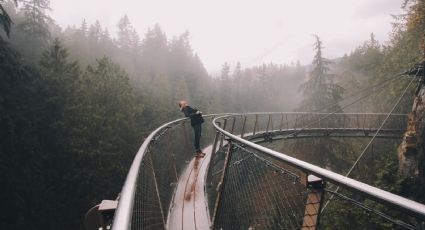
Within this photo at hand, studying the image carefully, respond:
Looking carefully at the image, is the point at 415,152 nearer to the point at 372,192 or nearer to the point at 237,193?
the point at 237,193

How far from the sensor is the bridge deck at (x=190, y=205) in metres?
4.47

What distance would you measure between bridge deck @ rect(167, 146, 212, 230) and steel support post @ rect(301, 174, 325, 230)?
264cm

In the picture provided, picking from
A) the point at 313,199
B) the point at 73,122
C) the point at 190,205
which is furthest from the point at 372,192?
the point at 73,122

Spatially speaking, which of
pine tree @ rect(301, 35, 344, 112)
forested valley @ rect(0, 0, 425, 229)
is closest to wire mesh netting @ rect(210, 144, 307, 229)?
forested valley @ rect(0, 0, 425, 229)

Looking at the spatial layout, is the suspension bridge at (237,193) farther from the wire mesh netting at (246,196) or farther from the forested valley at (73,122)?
the forested valley at (73,122)

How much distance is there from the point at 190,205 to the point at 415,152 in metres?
14.5

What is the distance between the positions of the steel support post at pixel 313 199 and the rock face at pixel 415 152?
15.5m

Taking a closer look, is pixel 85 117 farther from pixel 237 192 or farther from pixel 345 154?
pixel 237 192

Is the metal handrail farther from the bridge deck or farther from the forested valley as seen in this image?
the forested valley

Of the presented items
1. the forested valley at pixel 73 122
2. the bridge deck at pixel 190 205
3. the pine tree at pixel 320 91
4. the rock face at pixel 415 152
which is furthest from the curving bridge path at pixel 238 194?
the pine tree at pixel 320 91

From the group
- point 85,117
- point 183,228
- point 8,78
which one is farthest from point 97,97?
point 183,228

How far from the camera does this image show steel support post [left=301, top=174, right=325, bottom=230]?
1819 mm

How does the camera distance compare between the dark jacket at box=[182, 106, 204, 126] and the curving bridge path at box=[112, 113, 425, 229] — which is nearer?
the curving bridge path at box=[112, 113, 425, 229]

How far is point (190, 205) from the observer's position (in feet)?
17.0
